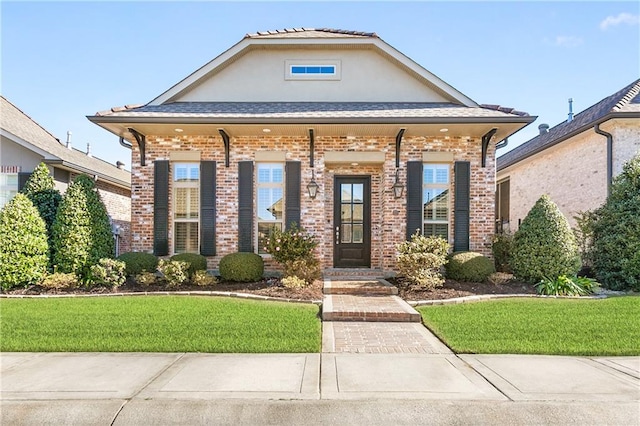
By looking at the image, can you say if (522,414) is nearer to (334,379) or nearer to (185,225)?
(334,379)

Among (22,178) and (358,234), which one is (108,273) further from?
(358,234)

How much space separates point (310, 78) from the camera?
9.56 meters

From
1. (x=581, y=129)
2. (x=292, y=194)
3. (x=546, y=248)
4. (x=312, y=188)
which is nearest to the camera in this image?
(x=546, y=248)

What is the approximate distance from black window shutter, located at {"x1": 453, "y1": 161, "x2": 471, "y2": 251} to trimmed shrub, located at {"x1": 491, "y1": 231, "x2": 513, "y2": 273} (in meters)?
0.69

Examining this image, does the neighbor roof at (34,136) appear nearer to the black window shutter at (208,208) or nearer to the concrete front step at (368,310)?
the black window shutter at (208,208)

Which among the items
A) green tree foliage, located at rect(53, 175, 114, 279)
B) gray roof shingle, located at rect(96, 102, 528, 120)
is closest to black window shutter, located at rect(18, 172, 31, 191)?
green tree foliage, located at rect(53, 175, 114, 279)

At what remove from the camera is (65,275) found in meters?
7.52

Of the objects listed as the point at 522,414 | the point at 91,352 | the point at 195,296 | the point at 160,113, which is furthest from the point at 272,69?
the point at 522,414

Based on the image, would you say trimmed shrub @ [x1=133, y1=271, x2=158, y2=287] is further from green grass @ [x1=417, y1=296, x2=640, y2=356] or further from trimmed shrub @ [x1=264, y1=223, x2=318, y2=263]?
green grass @ [x1=417, y1=296, x2=640, y2=356]

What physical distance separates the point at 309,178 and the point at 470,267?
4.21 m

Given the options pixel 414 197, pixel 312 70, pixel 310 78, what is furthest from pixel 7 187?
pixel 414 197

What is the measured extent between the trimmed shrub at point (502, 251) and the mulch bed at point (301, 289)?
81 centimetres

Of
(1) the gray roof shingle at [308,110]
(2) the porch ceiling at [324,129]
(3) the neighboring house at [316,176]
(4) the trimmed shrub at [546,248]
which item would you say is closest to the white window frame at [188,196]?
(3) the neighboring house at [316,176]

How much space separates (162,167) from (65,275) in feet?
10.1
